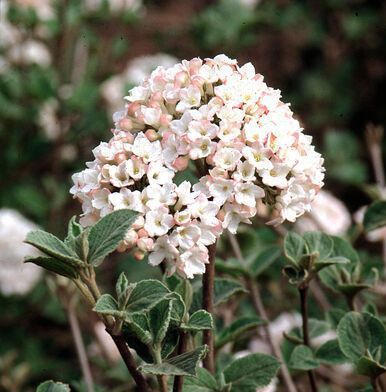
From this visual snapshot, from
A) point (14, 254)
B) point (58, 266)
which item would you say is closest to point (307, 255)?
point (58, 266)

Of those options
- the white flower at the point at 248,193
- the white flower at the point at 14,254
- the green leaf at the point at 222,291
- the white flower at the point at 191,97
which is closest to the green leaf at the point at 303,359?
the green leaf at the point at 222,291

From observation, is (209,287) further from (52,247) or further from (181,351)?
(52,247)

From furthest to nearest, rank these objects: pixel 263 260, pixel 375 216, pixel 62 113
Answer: pixel 62 113
pixel 263 260
pixel 375 216

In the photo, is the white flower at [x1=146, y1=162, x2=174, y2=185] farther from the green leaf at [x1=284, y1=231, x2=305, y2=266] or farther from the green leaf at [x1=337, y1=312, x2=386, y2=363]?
the green leaf at [x1=337, y1=312, x2=386, y2=363]

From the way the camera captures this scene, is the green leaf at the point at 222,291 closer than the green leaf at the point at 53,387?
No

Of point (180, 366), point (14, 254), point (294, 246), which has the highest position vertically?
point (14, 254)

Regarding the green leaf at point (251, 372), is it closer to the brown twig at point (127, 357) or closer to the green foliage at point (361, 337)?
the green foliage at point (361, 337)

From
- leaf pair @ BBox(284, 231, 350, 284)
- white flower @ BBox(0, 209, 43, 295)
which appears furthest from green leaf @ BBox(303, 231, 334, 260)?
white flower @ BBox(0, 209, 43, 295)
